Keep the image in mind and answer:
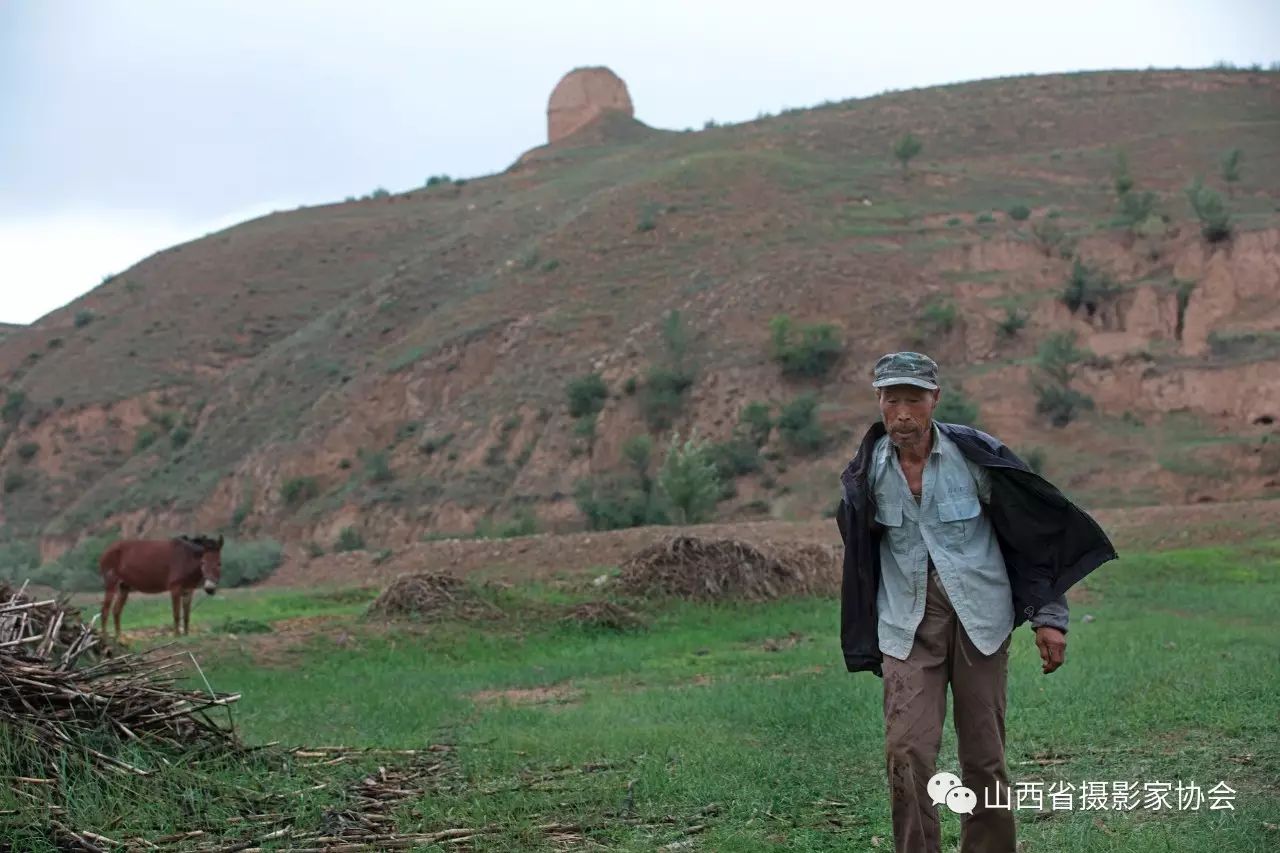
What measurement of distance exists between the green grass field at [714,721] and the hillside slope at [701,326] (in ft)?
56.5

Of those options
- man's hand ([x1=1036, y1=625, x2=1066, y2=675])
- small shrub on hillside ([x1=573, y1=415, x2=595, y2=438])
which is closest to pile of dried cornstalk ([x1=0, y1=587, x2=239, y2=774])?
man's hand ([x1=1036, y1=625, x2=1066, y2=675])

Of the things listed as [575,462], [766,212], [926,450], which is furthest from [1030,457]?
[926,450]

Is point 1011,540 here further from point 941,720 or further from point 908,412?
point 941,720

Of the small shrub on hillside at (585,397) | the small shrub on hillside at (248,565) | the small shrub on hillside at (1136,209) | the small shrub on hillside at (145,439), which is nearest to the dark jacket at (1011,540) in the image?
the small shrub on hillside at (248,565)

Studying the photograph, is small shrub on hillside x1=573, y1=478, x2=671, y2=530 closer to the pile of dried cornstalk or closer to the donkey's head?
the donkey's head

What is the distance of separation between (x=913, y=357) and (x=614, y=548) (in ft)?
55.6

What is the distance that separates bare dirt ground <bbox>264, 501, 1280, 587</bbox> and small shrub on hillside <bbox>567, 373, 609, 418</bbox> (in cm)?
1473

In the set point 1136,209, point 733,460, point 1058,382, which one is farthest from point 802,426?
point 1136,209

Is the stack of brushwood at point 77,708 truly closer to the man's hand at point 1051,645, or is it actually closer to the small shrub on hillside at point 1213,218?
the man's hand at point 1051,645

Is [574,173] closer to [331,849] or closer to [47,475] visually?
[47,475]

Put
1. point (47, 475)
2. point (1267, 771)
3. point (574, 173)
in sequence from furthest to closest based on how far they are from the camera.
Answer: point (574, 173) < point (47, 475) < point (1267, 771)

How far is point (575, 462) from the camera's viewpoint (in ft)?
126

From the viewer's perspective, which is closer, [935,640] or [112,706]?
[935,640]

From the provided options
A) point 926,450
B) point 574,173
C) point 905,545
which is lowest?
point 905,545
